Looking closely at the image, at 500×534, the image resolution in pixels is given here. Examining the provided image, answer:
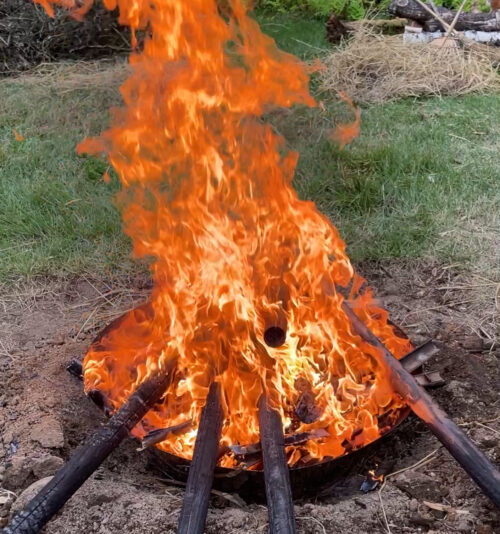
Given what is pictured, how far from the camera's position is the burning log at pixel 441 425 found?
7.45 ft

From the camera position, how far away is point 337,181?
5.07 meters

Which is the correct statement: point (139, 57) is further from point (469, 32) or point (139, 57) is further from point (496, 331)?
point (469, 32)

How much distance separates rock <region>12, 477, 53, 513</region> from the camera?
238cm

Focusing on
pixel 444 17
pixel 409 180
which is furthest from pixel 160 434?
pixel 444 17

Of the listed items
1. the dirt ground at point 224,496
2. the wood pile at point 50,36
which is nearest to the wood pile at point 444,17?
the wood pile at point 50,36

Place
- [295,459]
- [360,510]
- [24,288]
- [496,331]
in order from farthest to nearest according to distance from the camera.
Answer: [24,288] → [496,331] → [295,459] → [360,510]

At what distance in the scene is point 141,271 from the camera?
13.8ft

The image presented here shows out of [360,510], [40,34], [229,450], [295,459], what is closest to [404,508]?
[360,510]

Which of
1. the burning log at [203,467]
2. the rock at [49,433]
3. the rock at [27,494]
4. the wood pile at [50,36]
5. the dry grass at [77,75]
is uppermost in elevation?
the wood pile at [50,36]

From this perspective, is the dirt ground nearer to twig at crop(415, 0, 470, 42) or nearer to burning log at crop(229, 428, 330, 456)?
burning log at crop(229, 428, 330, 456)

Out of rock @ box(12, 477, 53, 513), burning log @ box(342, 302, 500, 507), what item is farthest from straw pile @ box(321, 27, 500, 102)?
rock @ box(12, 477, 53, 513)

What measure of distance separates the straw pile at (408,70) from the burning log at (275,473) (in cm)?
511

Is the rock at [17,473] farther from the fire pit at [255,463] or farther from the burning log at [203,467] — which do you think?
the burning log at [203,467]

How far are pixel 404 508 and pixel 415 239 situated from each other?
2.33 m
